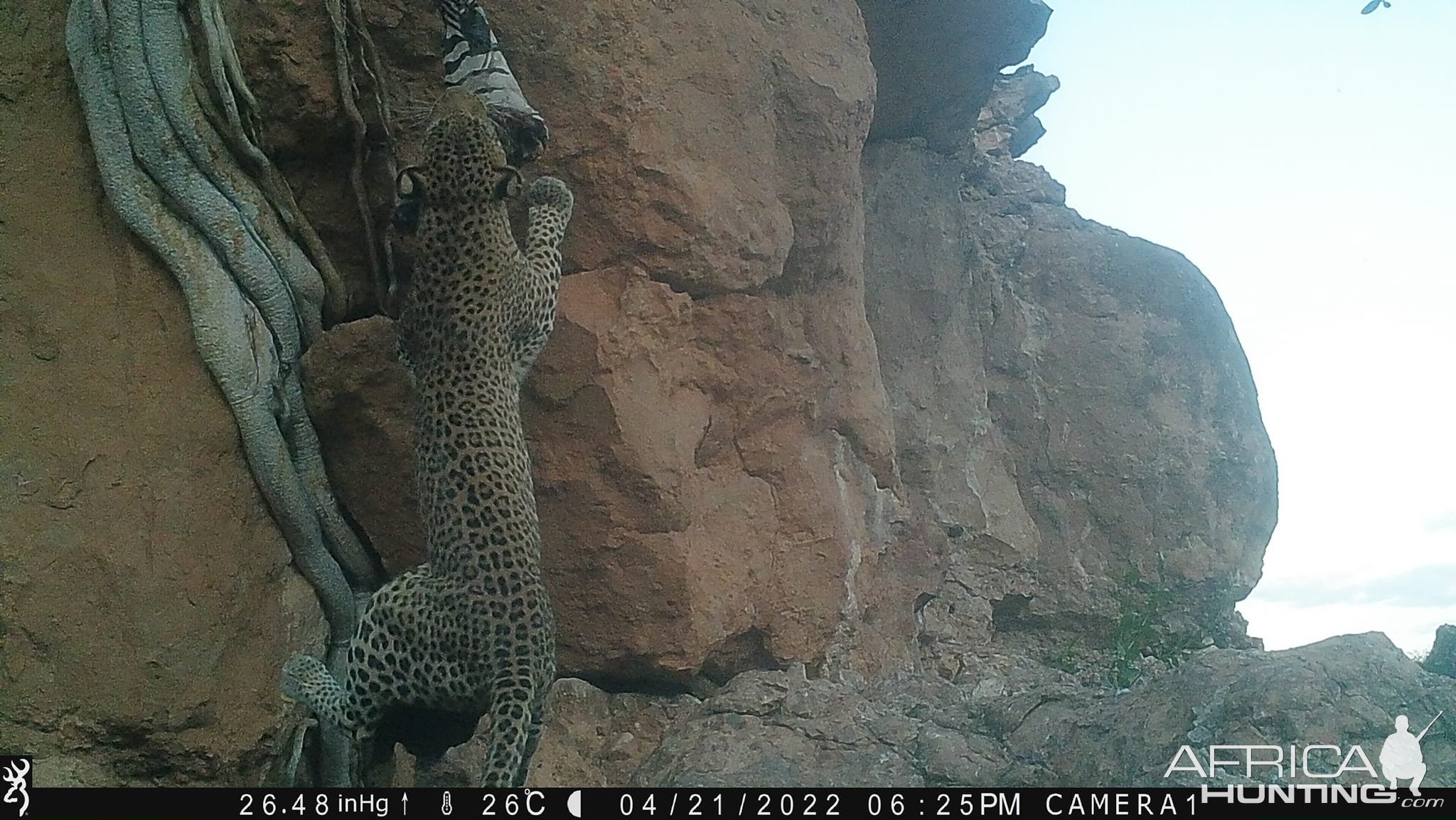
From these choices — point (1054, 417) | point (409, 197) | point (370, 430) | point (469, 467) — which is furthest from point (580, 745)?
point (1054, 417)

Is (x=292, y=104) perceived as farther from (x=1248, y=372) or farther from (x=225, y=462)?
(x=1248, y=372)

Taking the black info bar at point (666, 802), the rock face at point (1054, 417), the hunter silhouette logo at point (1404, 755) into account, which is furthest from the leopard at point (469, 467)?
the rock face at point (1054, 417)

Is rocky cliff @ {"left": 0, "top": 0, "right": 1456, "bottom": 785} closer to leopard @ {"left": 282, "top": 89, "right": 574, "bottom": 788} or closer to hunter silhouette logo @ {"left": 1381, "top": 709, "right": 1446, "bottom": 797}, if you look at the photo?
hunter silhouette logo @ {"left": 1381, "top": 709, "right": 1446, "bottom": 797}

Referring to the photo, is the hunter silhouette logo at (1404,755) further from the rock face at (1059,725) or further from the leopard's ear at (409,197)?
the leopard's ear at (409,197)

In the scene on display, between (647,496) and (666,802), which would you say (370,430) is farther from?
(666,802)

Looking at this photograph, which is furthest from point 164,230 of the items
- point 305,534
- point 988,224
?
point 988,224

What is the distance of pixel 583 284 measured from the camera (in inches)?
134

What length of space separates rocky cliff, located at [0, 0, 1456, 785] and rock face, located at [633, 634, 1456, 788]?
1cm

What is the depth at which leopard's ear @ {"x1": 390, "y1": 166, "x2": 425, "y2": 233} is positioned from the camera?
320cm

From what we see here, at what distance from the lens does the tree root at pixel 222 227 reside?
10.2 ft

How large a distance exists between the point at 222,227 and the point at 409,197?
0.54m

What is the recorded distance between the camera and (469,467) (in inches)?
115

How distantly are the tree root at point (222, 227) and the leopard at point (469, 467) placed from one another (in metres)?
0.38

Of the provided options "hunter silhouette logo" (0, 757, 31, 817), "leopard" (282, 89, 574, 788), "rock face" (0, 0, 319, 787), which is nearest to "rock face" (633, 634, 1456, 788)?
"leopard" (282, 89, 574, 788)
